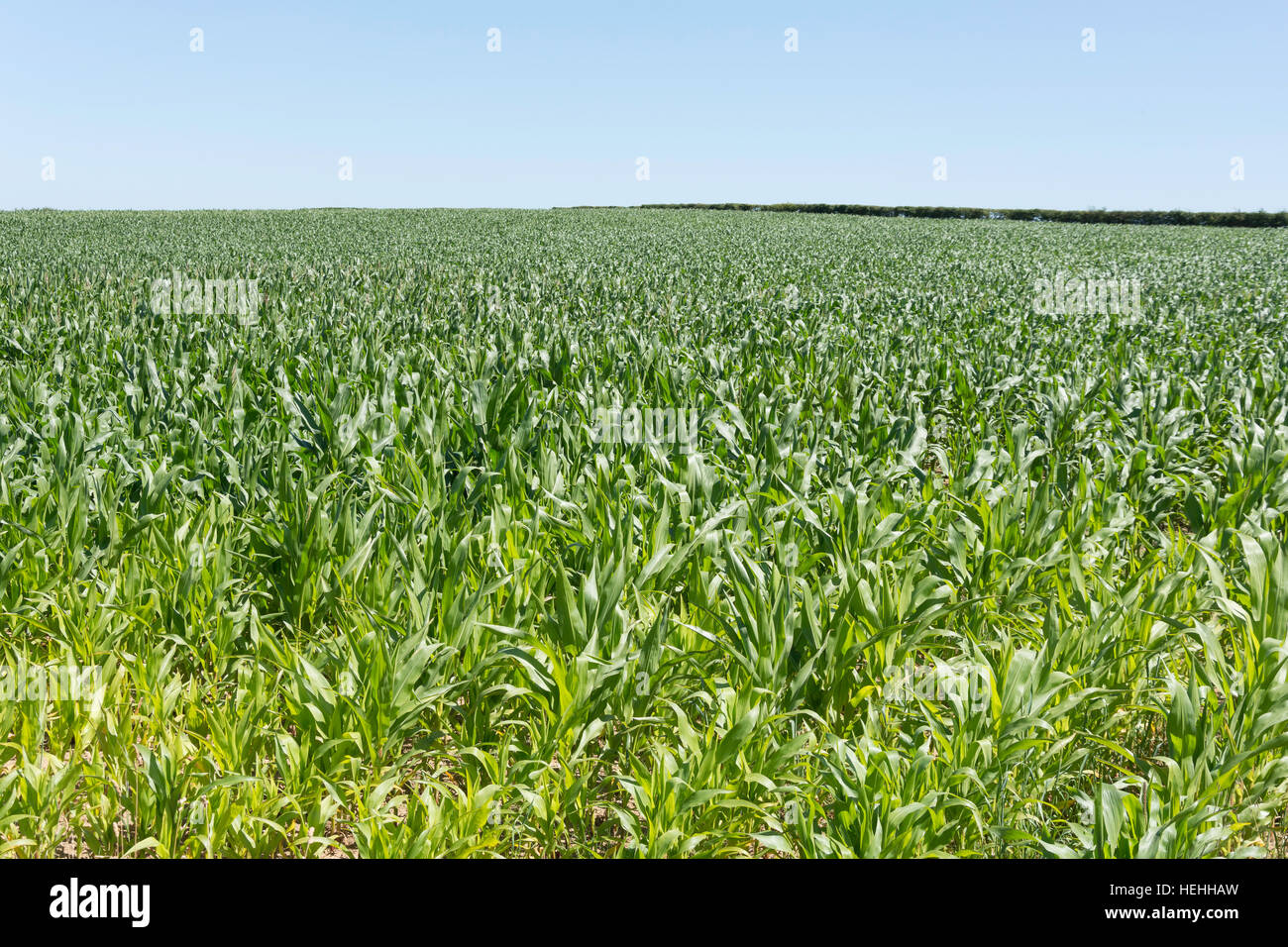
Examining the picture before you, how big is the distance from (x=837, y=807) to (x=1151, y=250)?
31297 millimetres

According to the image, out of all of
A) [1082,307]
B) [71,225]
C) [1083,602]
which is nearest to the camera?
[1083,602]

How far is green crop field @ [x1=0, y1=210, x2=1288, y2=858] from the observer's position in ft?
8.25

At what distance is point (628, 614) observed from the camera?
357 centimetres

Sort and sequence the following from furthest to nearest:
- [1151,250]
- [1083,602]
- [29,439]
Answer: [1151,250], [29,439], [1083,602]

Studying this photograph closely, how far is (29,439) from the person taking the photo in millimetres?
5156

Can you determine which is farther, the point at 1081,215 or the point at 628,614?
the point at 1081,215

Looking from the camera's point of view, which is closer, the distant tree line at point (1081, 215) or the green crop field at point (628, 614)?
the green crop field at point (628, 614)

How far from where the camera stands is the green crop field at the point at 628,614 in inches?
99.0

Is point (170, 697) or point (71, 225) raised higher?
point (71, 225)

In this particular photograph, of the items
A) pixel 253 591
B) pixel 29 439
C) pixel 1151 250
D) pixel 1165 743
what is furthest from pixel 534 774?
pixel 1151 250

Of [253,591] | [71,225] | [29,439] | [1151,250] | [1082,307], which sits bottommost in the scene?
[253,591]

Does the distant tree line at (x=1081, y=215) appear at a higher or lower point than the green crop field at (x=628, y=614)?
higher

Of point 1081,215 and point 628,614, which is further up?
point 1081,215
